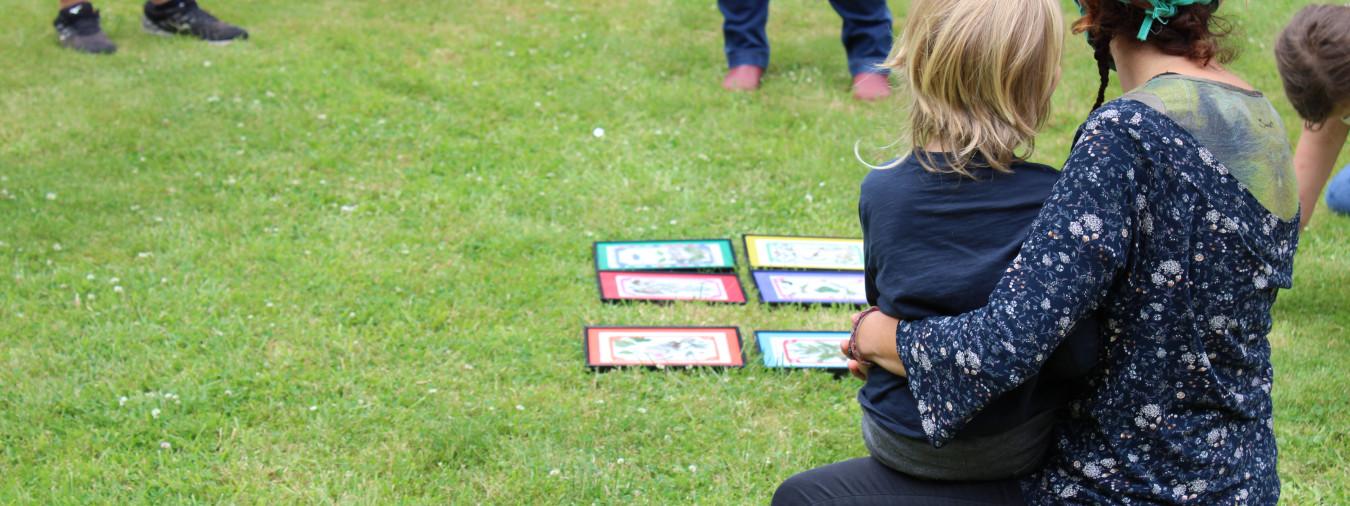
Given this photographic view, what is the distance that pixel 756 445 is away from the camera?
3713 millimetres

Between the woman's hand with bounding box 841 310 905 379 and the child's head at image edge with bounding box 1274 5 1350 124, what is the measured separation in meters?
1.92

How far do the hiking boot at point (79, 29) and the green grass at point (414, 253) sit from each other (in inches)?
6.4

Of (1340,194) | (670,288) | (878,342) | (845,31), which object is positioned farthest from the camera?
(845,31)

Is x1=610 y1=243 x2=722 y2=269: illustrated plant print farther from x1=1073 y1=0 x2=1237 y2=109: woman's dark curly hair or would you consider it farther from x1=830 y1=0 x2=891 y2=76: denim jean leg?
x1=1073 y1=0 x2=1237 y2=109: woman's dark curly hair

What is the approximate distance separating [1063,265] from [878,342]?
1.44 ft

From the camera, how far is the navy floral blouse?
1745 millimetres

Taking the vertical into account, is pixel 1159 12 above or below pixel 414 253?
above

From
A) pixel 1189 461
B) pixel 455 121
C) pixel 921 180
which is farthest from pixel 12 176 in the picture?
pixel 1189 461

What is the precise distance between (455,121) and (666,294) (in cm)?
234

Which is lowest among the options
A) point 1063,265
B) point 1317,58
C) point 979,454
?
point 979,454

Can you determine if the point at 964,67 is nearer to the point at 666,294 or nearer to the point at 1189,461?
the point at 1189,461

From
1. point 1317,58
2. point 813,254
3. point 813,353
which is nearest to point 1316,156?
point 1317,58

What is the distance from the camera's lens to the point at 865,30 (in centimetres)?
713

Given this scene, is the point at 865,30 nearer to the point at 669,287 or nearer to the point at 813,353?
the point at 669,287
